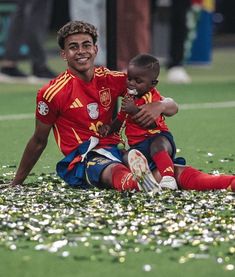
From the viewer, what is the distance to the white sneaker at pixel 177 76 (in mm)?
14094

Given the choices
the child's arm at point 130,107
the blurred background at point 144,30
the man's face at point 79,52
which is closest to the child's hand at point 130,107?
the child's arm at point 130,107

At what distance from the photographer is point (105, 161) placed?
6859mm

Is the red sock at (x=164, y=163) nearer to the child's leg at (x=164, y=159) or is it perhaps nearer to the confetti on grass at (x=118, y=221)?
the child's leg at (x=164, y=159)

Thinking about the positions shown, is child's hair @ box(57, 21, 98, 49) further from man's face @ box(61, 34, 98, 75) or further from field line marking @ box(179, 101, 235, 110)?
field line marking @ box(179, 101, 235, 110)

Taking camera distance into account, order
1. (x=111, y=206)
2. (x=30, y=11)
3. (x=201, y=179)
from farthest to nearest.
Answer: (x=30, y=11), (x=201, y=179), (x=111, y=206)

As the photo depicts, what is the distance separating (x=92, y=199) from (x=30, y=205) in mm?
335

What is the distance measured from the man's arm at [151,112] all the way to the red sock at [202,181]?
0.32 m

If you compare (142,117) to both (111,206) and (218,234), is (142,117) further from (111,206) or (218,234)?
(218,234)

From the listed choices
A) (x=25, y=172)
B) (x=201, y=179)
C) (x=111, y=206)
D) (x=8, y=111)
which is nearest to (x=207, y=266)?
(x=111, y=206)

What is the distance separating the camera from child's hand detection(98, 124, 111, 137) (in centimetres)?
695

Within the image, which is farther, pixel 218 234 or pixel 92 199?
pixel 92 199

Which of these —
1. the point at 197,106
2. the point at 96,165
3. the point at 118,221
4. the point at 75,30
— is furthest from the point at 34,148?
the point at 197,106

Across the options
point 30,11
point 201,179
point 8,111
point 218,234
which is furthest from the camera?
point 30,11

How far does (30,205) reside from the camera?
625 cm
